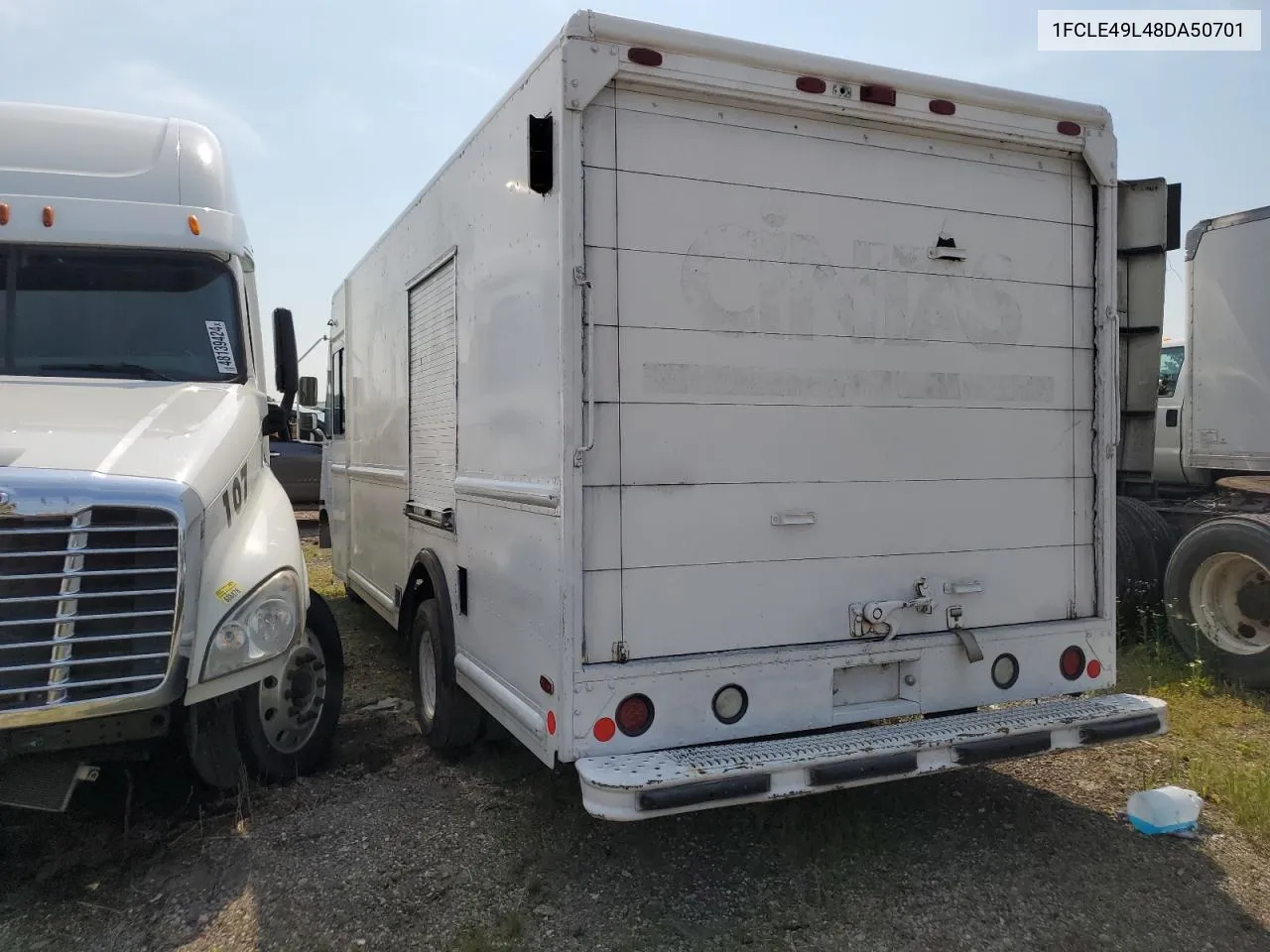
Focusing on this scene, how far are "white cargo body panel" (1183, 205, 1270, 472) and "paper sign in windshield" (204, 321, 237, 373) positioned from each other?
668cm

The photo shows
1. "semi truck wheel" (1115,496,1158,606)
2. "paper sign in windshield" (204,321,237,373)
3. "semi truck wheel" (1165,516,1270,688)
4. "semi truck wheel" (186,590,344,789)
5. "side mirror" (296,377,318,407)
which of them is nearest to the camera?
"semi truck wheel" (186,590,344,789)

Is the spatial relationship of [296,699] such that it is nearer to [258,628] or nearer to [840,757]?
[258,628]

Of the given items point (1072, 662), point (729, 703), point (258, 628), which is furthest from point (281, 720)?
point (1072, 662)

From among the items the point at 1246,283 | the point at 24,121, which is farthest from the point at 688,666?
the point at 1246,283

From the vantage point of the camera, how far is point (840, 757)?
358 centimetres

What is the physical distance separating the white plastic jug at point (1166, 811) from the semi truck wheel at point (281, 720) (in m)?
3.85

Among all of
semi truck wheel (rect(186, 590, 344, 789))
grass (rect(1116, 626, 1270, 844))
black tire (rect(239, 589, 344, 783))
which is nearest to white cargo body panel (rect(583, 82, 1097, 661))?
grass (rect(1116, 626, 1270, 844))

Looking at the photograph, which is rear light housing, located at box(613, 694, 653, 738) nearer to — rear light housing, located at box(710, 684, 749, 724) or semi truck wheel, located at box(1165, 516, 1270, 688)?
rear light housing, located at box(710, 684, 749, 724)

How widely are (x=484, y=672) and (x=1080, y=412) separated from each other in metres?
3.02

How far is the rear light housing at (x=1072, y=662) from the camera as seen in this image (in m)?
4.37

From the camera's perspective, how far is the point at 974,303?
4.24 m

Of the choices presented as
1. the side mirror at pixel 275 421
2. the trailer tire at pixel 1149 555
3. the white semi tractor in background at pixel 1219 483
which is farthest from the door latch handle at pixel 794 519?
the trailer tire at pixel 1149 555

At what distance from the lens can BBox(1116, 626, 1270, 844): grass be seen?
443 cm

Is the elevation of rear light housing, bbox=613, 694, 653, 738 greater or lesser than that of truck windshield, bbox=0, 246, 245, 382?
lesser
